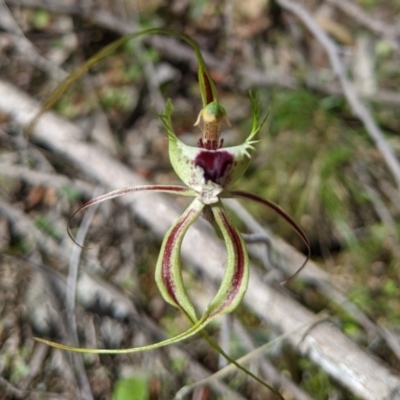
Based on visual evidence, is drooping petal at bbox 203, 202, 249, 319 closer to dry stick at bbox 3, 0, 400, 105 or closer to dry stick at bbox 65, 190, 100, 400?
dry stick at bbox 65, 190, 100, 400

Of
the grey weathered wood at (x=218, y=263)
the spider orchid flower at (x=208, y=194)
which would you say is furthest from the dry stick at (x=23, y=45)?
the spider orchid flower at (x=208, y=194)

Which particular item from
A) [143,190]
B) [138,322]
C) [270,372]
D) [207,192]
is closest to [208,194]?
[207,192]

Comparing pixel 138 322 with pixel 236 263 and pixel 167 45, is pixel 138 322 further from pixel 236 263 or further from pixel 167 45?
pixel 167 45

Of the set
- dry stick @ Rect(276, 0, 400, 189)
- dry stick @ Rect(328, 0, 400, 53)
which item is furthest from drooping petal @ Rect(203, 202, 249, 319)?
dry stick @ Rect(328, 0, 400, 53)

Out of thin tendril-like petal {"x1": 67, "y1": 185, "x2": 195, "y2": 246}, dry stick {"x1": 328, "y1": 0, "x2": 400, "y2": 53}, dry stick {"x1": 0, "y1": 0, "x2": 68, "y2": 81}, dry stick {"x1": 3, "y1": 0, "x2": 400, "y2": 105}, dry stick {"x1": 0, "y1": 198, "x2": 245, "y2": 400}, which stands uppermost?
dry stick {"x1": 328, "y1": 0, "x2": 400, "y2": 53}

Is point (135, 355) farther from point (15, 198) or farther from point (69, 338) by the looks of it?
point (15, 198)

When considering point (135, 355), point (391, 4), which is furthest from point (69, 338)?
point (391, 4)

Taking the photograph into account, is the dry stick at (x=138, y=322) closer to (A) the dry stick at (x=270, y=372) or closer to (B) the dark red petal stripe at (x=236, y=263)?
(A) the dry stick at (x=270, y=372)
